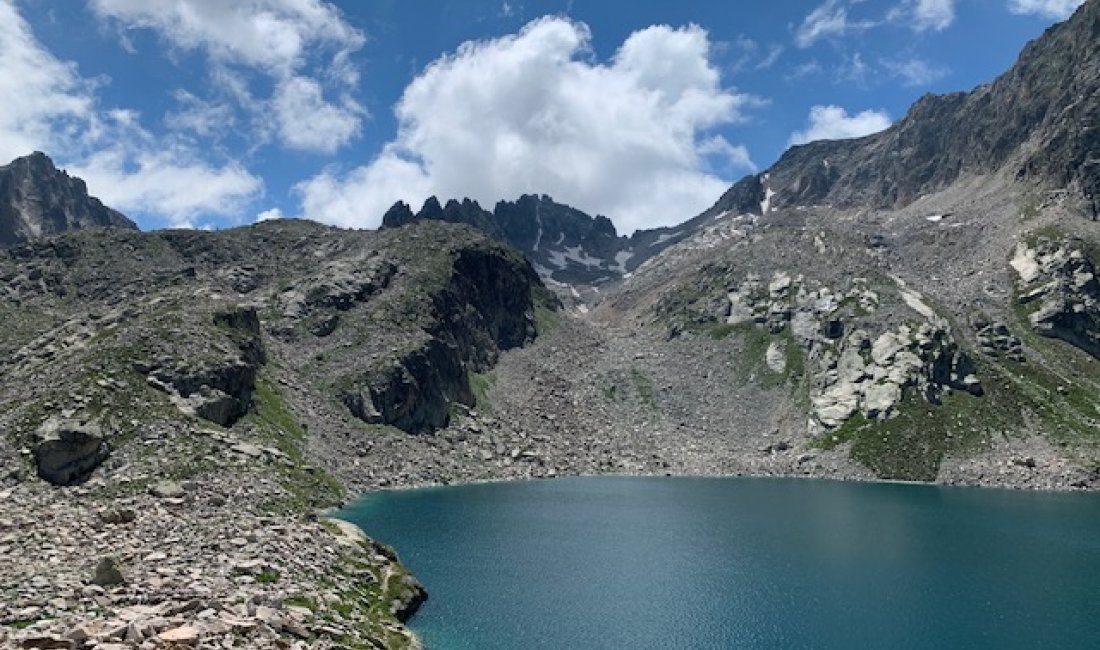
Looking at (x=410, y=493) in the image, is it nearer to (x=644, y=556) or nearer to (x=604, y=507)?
(x=604, y=507)

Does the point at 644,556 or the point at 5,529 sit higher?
the point at 5,529

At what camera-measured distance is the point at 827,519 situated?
11669 cm

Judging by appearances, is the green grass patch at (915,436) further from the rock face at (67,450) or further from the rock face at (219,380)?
the rock face at (67,450)

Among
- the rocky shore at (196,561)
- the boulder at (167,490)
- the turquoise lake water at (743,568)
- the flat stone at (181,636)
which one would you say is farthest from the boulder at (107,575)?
the boulder at (167,490)

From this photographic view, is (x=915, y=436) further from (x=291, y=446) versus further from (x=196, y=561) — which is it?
(x=196, y=561)

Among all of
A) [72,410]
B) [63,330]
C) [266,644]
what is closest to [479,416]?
[63,330]

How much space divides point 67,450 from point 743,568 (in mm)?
75189

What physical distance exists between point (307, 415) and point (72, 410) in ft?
181

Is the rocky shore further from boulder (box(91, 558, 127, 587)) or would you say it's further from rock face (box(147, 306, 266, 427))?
rock face (box(147, 306, 266, 427))

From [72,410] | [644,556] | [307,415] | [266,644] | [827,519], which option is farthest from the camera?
[307,415]

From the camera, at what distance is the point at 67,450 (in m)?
91.2

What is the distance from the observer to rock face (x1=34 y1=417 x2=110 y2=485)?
8975cm

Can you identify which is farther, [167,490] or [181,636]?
[167,490]

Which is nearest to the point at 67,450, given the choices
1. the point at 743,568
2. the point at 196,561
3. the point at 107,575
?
the point at 196,561
